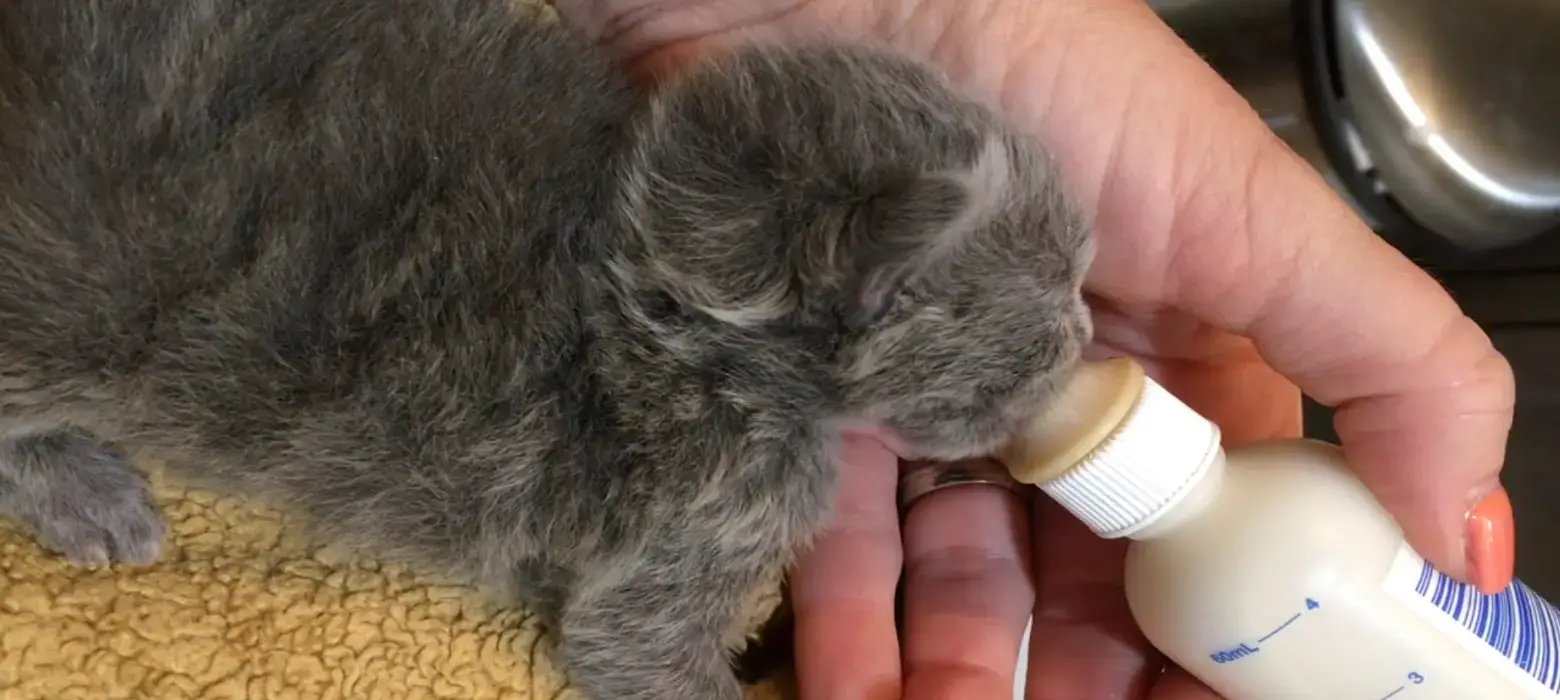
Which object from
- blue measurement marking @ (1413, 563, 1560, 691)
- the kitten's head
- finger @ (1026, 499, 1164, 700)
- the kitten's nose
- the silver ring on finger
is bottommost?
finger @ (1026, 499, 1164, 700)

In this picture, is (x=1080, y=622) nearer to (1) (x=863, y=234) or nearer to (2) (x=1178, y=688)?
(2) (x=1178, y=688)

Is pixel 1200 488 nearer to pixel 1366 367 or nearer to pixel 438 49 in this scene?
pixel 1366 367

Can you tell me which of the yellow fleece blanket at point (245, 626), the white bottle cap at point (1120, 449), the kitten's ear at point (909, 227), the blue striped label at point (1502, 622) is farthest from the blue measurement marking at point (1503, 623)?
the yellow fleece blanket at point (245, 626)

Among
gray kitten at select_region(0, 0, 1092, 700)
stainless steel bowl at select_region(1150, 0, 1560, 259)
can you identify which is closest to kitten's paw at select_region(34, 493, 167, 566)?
gray kitten at select_region(0, 0, 1092, 700)

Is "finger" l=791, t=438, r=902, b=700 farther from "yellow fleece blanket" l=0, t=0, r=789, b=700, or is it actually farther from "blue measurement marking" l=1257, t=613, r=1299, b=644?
"blue measurement marking" l=1257, t=613, r=1299, b=644

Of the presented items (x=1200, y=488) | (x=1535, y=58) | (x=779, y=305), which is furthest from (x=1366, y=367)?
(x=1535, y=58)

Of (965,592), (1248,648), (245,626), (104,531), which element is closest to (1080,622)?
(965,592)

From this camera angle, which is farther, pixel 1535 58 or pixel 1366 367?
pixel 1535 58
